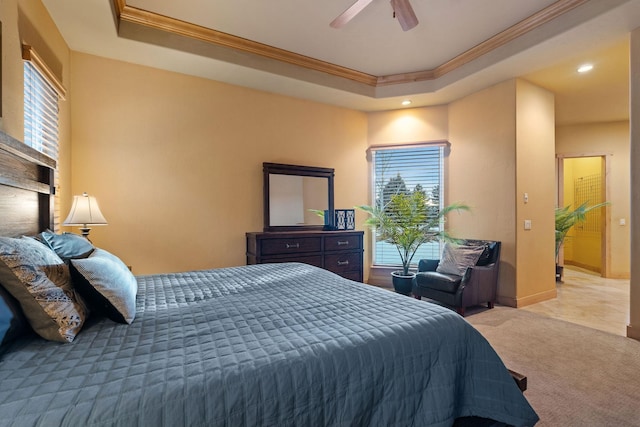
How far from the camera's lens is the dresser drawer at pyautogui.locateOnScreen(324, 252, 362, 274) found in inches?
155

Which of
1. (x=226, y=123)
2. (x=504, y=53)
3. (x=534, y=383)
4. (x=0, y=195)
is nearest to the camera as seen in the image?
(x=0, y=195)

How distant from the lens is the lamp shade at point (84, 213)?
2.56 m

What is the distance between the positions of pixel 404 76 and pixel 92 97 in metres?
3.65

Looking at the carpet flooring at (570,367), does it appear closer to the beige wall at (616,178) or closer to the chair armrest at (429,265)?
the chair armrest at (429,265)

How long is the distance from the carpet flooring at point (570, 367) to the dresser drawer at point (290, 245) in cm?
191

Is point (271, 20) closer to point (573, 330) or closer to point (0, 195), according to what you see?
point (0, 195)

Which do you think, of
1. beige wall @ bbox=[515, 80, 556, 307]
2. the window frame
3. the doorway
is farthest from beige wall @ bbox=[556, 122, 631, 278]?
the window frame

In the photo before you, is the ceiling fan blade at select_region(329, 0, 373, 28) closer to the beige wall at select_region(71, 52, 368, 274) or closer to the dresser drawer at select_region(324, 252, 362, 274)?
the beige wall at select_region(71, 52, 368, 274)

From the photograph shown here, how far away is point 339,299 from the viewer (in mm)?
1596

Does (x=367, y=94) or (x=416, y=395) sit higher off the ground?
(x=367, y=94)

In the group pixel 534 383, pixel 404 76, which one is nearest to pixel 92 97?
pixel 404 76

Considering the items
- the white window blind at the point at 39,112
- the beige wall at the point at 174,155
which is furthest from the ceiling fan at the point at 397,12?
the white window blind at the point at 39,112

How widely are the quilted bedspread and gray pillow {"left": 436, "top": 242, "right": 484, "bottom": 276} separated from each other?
97.6 inches

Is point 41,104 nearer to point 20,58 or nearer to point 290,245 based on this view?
point 20,58
